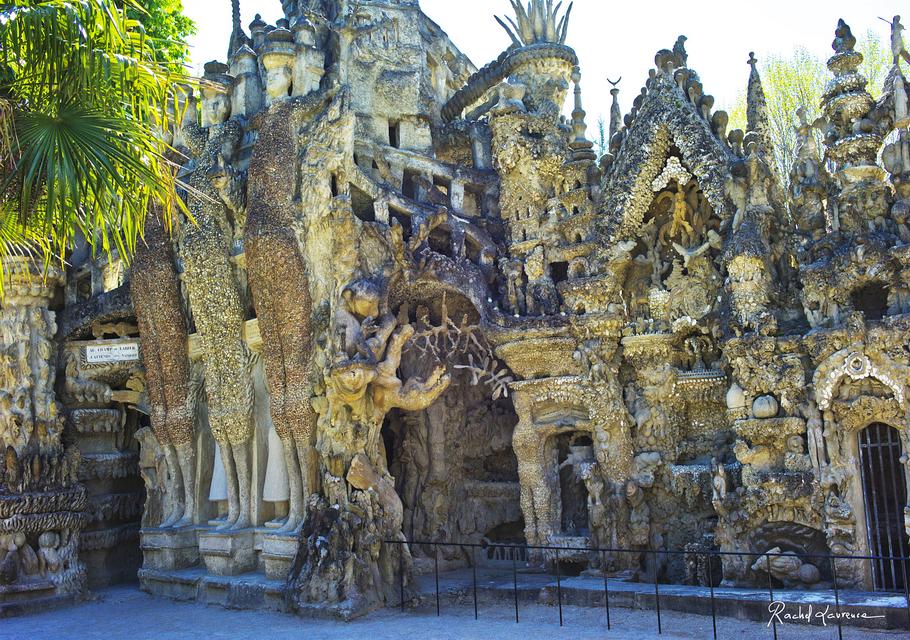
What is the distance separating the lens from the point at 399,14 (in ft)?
49.1

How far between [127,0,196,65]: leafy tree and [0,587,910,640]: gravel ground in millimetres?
9746

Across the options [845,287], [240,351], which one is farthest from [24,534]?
[845,287]

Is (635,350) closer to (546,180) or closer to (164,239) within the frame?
(546,180)

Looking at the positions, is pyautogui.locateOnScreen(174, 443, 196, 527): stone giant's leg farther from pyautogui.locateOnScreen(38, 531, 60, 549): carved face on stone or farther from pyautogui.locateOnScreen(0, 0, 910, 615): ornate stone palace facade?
pyautogui.locateOnScreen(38, 531, 60, 549): carved face on stone

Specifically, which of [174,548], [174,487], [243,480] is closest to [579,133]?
[243,480]

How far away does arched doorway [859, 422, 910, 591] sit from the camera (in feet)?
35.1

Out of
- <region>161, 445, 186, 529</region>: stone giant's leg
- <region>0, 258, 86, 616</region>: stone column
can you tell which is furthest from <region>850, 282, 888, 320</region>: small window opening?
<region>0, 258, 86, 616</region>: stone column

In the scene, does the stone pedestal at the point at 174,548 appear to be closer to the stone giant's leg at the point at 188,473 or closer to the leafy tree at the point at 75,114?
the stone giant's leg at the point at 188,473

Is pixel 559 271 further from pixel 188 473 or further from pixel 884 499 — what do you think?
pixel 188 473

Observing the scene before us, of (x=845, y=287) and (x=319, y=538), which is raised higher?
(x=845, y=287)

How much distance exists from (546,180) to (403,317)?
3.02 metres

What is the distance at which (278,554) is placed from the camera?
13.0 metres

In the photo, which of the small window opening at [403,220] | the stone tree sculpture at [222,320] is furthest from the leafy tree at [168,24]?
the small window opening at [403,220]

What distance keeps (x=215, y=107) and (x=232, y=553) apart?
686cm
